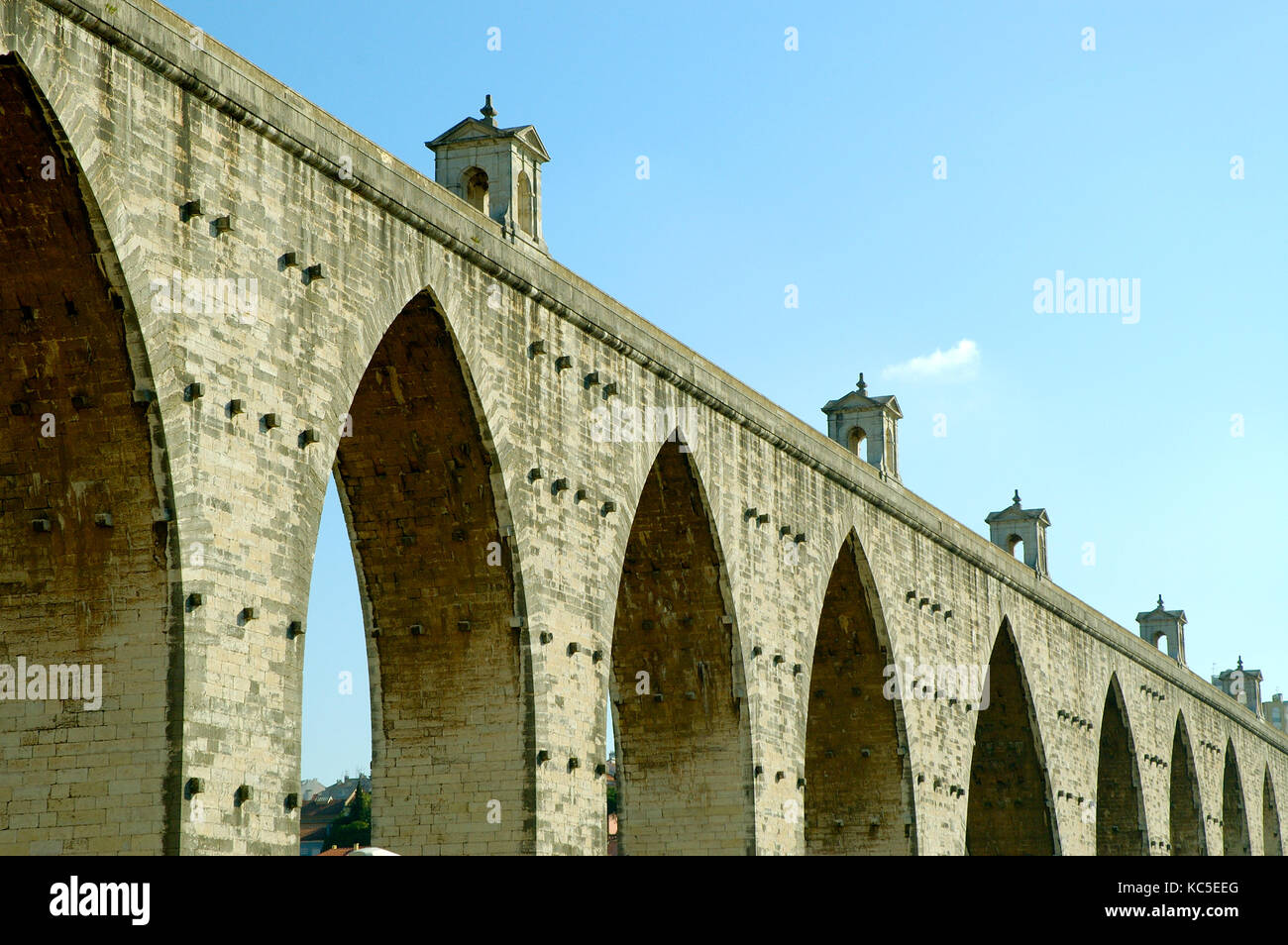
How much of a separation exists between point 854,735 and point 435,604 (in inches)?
521

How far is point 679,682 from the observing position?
→ 28.4 metres

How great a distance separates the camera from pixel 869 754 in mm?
34156

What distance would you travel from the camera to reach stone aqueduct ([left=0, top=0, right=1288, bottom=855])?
1725 centimetres

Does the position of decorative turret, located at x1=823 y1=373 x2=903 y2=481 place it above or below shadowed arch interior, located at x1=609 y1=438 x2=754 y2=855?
above

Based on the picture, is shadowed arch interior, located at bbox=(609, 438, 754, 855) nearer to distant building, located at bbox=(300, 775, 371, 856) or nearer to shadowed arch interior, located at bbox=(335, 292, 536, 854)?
shadowed arch interior, located at bbox=(335, 292, 536, 854)

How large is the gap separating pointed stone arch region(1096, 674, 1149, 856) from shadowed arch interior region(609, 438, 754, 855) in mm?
22156

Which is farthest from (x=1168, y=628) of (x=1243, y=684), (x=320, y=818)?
(x=320, y=818)

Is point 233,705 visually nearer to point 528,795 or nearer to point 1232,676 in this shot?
point 528,795

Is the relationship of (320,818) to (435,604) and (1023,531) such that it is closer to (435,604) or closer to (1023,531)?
(1023,531)

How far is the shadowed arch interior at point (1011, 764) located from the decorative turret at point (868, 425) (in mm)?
6747

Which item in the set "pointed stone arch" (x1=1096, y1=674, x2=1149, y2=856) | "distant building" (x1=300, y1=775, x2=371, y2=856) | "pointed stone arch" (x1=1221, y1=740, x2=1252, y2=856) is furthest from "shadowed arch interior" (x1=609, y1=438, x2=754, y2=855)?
"distant building" (x1=300, y1=775, x2=371, y2=856)
